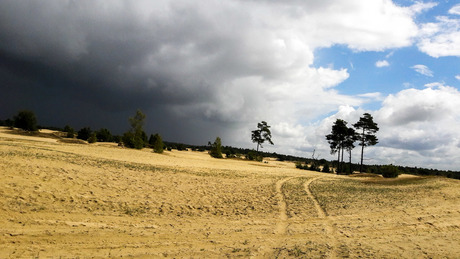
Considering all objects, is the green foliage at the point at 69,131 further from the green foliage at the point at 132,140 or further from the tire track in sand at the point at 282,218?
the tire track in sand at the point at 282,218

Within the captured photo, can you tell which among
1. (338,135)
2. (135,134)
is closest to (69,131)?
(135,134)

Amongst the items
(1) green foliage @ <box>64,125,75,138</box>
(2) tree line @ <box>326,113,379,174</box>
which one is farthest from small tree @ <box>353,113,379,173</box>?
(1) green foliage @ <box>64,125,75,138</box>

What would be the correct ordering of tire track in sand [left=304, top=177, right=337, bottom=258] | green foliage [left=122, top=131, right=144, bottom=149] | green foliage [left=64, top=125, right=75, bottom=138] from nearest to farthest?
tire track in sand [left=304, top=177, right=337, bottom=258] → green foliage [left=122, top=131, right=144, bottom=149] → green foliage [left=64, top=125, right=75, bottom=138]

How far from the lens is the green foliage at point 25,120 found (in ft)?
212

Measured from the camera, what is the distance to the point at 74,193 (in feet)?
40.3

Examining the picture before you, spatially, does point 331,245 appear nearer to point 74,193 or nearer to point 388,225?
point 388,225

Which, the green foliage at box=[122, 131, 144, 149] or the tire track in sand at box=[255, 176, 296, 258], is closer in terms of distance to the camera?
the tire track in sand at box=[255, 176, 296, 258]

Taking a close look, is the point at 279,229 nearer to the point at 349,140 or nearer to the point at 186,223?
the point at 186,223

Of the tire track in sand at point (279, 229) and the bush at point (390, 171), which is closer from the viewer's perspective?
the tire track in sand at point (279, 229)

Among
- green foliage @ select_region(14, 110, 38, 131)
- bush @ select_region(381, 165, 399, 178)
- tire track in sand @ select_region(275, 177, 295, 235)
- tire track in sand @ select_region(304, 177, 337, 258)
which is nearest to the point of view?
tire track in sand @ select_region(304, 177, 337, 258)

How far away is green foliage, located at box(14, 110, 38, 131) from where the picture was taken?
212ft

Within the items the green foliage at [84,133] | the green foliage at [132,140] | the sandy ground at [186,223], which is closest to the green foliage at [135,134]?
the green foliage at [132,140]

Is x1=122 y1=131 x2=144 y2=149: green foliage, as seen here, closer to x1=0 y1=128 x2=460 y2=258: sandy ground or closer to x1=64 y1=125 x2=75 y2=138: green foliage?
x1=64 y1=125 x2=75 y2=138: green foliage

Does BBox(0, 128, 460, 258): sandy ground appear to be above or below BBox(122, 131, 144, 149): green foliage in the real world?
below
